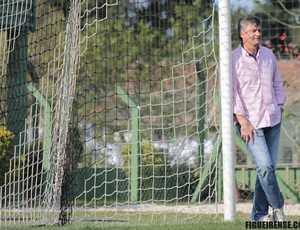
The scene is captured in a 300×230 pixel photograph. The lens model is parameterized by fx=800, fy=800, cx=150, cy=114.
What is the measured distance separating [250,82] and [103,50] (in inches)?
400

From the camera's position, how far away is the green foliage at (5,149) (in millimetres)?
11703

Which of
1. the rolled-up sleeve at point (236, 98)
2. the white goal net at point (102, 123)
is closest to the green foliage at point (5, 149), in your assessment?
the white goal net at point (102, 123)

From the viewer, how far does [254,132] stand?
6.36m

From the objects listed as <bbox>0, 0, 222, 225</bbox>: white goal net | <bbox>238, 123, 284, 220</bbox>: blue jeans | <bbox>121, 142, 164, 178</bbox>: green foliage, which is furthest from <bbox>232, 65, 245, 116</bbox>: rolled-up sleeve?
<bbox>121, 142, 164, 178</bbox>: green foliage

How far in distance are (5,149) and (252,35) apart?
20.6 ft

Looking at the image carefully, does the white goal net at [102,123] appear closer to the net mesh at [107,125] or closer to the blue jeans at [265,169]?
the net mesh at [107,125]

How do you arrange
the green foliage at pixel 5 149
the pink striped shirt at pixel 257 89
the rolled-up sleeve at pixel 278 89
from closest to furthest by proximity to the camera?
the pink striped shirt at pixel 257 89 → the rolled-up sleeve at pixel 278 89 → the green foliage at pixel 5 149

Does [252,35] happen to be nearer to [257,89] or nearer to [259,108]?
[257,89]

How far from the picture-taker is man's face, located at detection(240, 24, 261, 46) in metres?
6.50

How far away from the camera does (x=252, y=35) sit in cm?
652

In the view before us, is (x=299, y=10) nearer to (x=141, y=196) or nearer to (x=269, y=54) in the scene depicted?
(x=141, y=196)

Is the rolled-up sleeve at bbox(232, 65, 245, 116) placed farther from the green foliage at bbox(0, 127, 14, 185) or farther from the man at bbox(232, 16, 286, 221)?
the green foliage at bbox(0, 127, 14, 185)

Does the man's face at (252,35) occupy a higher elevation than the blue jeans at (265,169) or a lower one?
higher

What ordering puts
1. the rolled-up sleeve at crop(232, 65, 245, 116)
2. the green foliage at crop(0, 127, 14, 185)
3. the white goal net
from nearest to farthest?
the rolled-up sleeve at crop(232, 65, 245, 116) → the white goal net → the green foliage at crop(0, 127, 14, 185)
